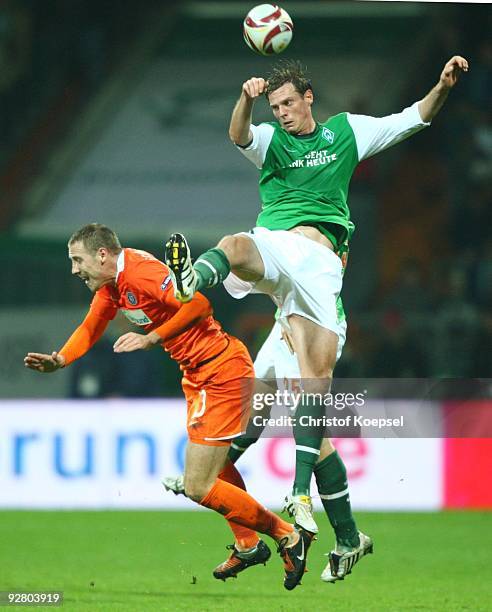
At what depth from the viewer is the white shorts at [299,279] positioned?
5.80 metres

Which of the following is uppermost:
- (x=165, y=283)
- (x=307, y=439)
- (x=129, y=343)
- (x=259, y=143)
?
(x=259, y=143)

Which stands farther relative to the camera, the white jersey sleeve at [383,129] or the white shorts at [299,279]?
the white jersey sleeve at [383,129]

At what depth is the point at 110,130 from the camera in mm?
16625

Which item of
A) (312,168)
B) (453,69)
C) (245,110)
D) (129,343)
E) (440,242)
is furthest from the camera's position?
(440,242)

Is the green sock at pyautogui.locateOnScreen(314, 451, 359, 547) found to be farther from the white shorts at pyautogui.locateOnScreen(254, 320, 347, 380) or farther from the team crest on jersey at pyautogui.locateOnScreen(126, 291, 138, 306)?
the team crest on jersey at pyautogui.locateOnScreen(126, 291, 138, 306)

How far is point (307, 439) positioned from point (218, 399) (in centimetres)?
52

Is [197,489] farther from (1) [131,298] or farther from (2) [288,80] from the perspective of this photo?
(2) [288,80]

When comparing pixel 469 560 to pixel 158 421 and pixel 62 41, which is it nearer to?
pixel 158 421

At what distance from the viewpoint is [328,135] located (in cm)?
614

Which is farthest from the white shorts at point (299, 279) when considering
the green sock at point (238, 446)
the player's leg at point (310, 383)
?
the green sock at point (238, 446)

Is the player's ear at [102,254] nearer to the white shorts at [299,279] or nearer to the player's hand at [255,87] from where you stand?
the white shorts at [299,279]

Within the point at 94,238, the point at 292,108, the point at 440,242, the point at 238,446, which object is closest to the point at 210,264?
the point at 94,238

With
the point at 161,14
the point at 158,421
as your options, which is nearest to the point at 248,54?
the point at 161,14

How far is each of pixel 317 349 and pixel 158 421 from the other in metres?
4.65
